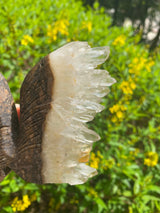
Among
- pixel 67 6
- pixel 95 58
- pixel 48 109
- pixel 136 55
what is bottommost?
pixel 136 55

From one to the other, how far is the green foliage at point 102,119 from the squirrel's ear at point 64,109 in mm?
781

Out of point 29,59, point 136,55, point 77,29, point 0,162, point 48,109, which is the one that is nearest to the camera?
point 48,109

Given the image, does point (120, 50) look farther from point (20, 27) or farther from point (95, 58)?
point (95, 58)

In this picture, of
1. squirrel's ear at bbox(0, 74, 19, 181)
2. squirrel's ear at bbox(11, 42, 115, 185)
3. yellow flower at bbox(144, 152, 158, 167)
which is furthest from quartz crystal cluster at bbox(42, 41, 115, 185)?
yellow flower at bbox(144, 152, 158, 167)

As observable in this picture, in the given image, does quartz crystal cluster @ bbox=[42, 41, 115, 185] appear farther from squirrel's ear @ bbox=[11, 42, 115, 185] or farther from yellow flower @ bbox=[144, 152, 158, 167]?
yellow flower @ bbox=[144, 152, 158, 167]

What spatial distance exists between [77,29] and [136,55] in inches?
37.8

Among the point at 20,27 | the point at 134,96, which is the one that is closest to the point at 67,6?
the point at 20,27

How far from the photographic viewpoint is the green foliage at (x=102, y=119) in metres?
1.82

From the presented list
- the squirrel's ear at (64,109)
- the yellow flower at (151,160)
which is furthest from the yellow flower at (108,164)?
the squirrel's ear at (64,109)

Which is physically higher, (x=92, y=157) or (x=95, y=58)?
(x=95, y=58)

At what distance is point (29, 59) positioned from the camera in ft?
7.88

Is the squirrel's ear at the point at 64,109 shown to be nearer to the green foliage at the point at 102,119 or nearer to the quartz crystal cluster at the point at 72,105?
the quartz crystal cluster at the point at 72,105

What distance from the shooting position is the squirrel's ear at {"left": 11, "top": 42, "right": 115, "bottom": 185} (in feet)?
1.75

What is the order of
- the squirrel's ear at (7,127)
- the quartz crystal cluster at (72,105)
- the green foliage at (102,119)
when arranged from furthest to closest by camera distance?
Answer: 1. the green foliage at (102,119)
2. the squirrel's ear at (7,127)
3. the quartz crystal cluster at (72,105)
